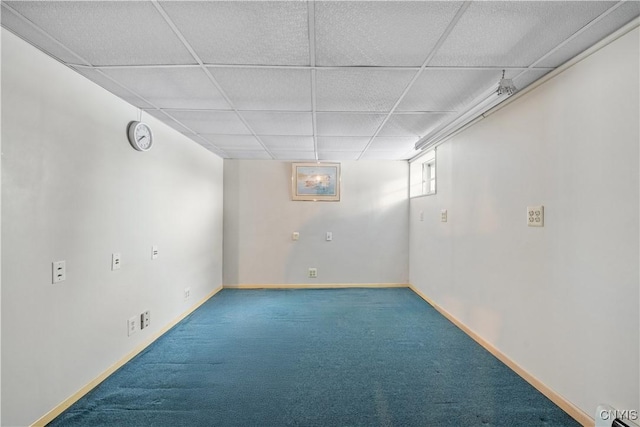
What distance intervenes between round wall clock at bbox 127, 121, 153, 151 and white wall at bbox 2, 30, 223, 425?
0.18ft

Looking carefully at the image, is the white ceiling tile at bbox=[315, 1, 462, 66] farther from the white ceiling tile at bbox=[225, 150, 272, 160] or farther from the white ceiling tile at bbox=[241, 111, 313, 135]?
the white ceiling tile at bbox=[225, 150, 272, 160]

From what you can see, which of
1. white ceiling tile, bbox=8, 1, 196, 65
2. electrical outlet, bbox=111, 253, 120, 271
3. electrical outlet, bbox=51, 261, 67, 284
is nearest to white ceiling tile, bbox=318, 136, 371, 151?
white ceiling tile, bbox=8, 1, 196, 65

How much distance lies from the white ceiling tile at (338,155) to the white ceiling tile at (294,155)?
0.14 meters

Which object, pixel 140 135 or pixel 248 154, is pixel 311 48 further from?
pixel 248 154

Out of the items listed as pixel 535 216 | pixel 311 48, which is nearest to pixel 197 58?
pixel 311 48

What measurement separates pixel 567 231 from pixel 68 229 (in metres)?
3.20

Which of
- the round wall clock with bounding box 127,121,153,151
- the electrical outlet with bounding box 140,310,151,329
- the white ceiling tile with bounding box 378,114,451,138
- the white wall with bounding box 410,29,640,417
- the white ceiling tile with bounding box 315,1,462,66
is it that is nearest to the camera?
the white ceiling tile with bounding box 315,1,462,66

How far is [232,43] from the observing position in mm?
1502

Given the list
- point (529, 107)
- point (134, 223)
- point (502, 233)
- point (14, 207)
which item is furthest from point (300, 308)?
point (529, 107)

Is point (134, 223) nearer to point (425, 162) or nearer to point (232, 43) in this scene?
point (232, 43)

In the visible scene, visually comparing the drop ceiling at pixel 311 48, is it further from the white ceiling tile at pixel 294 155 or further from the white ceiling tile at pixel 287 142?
the white ceiling tile at pixel 294 155

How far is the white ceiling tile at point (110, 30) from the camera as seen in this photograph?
1252mm

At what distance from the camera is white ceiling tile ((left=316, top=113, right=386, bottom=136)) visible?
257cm

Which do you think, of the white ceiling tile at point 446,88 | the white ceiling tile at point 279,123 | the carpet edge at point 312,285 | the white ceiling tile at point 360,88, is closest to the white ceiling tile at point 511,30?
the white ceiling tile at point 446,88
